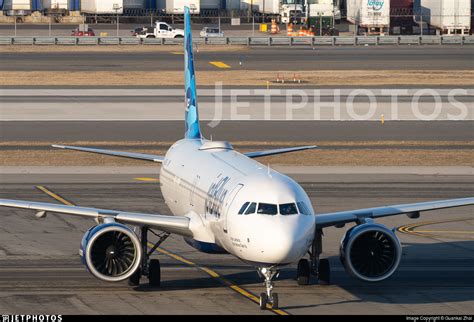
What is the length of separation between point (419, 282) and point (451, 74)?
86094mm

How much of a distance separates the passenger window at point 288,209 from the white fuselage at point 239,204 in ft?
0.35

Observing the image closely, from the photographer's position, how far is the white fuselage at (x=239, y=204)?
31.1 m

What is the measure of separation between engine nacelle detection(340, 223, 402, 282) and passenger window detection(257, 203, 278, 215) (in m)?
4.64

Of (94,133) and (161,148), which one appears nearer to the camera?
(161,148)

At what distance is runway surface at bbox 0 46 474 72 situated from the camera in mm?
129875

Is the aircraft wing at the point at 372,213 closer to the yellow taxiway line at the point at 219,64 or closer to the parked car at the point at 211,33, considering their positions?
the yellow taxiway line at the point at 219,64

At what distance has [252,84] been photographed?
370 feet

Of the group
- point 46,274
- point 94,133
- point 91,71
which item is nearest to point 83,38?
point 91,71

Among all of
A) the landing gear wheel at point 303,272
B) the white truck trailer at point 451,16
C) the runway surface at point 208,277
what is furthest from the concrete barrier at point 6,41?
the landing gear wheel at point 303,272

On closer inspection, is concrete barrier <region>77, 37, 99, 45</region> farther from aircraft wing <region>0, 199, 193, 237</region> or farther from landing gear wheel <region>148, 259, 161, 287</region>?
landing gear wheel <region>148, 259, 161, 287</region>

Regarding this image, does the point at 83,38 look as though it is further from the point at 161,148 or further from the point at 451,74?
the point at 161,148

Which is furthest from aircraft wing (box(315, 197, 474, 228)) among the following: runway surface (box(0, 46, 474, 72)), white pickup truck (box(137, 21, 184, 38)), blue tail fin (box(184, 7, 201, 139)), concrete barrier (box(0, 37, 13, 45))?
white pickup truck (box(137, 21, 184, 38))

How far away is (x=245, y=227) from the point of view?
31.8 metres

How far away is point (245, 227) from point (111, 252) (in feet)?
17.7
